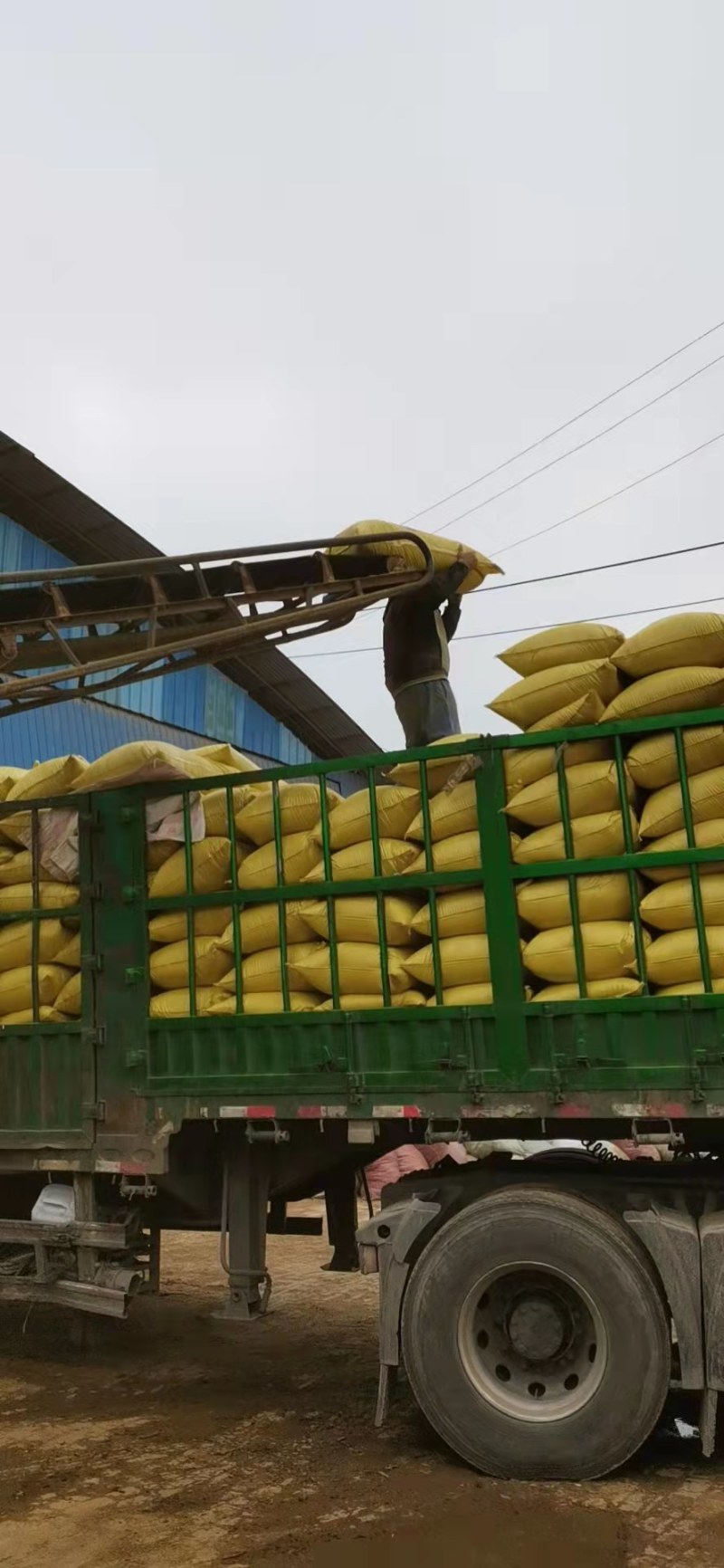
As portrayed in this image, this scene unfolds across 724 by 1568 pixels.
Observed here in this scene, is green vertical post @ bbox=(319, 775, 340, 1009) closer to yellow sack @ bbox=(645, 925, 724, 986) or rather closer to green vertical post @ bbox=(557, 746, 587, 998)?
green vertical post @ bbox=(557, 746, 587, 998)

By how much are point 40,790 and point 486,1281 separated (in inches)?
121

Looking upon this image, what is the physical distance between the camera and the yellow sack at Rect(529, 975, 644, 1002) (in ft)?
13.9

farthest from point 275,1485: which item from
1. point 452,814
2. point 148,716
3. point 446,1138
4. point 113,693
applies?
point 148,716

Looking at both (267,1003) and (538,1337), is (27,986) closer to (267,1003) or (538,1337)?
(267,1003)

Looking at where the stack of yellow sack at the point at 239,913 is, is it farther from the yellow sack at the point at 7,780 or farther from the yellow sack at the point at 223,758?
the yellow sack at the point at 7,780

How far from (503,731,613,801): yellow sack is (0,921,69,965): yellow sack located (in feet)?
7.56

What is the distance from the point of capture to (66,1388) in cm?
557

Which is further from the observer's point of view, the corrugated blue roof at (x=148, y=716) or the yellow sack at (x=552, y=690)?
the corrugated blue roof at (x=148, y=716)

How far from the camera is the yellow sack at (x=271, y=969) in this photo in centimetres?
488

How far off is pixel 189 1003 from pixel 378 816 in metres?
1.21

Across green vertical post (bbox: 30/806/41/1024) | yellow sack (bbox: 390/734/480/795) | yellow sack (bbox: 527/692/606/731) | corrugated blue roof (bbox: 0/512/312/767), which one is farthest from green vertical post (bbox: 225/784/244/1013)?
corrugated blue roof (bbox: 0/512/312/767)

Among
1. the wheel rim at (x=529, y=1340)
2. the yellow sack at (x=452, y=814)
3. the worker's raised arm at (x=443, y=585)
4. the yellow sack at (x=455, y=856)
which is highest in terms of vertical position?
the worker's raised arm at (x=443, y=585)

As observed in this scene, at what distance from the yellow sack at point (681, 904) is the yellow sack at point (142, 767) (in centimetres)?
207

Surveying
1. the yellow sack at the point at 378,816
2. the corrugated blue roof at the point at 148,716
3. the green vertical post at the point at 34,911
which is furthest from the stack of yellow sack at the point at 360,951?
the corrugated blue roof at the point at 148,716
